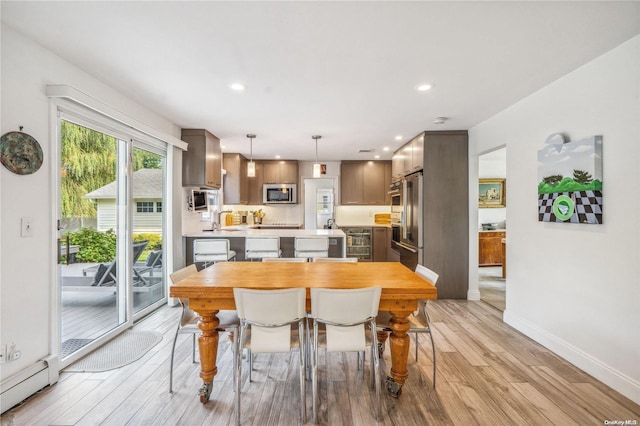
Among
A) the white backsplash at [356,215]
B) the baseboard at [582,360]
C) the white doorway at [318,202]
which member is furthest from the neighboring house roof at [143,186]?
the baseboard at [582,360]

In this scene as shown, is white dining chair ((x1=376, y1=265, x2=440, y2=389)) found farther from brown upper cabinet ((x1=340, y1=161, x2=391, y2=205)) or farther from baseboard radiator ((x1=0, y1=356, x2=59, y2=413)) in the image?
brown upper cabinet ((x1=340, y1=161, x2=391, y2=205))

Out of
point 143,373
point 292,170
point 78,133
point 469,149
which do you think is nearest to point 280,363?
point 143,373

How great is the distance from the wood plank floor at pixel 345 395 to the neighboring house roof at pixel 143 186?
1.62 metres

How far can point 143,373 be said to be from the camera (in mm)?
2285

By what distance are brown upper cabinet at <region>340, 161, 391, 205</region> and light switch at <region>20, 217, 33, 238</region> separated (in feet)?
17.9

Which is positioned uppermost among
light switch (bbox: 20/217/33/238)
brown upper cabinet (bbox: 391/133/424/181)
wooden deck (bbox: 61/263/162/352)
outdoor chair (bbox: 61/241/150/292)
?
brown upper cabinet (bbox: 391/133/424/181)

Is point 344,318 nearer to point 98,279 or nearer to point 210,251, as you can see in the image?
point 210,251

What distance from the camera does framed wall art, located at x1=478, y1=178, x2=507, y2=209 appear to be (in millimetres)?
6465

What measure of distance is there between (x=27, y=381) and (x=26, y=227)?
1065 mm

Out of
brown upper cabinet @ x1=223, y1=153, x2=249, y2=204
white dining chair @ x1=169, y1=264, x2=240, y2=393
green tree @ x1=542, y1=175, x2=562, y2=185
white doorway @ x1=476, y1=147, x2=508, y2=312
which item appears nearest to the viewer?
white dining chair @ x1=169, y1=264, x2=240, y2=393

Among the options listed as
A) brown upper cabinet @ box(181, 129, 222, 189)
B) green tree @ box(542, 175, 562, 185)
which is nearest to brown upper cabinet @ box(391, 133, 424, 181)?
green tree @ box(542, 175, 562, 185)

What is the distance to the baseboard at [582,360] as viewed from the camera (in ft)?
6.53

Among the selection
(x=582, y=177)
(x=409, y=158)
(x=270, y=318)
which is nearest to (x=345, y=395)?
(x=270, y=318)

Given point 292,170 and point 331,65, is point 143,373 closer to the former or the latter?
point 331,65
